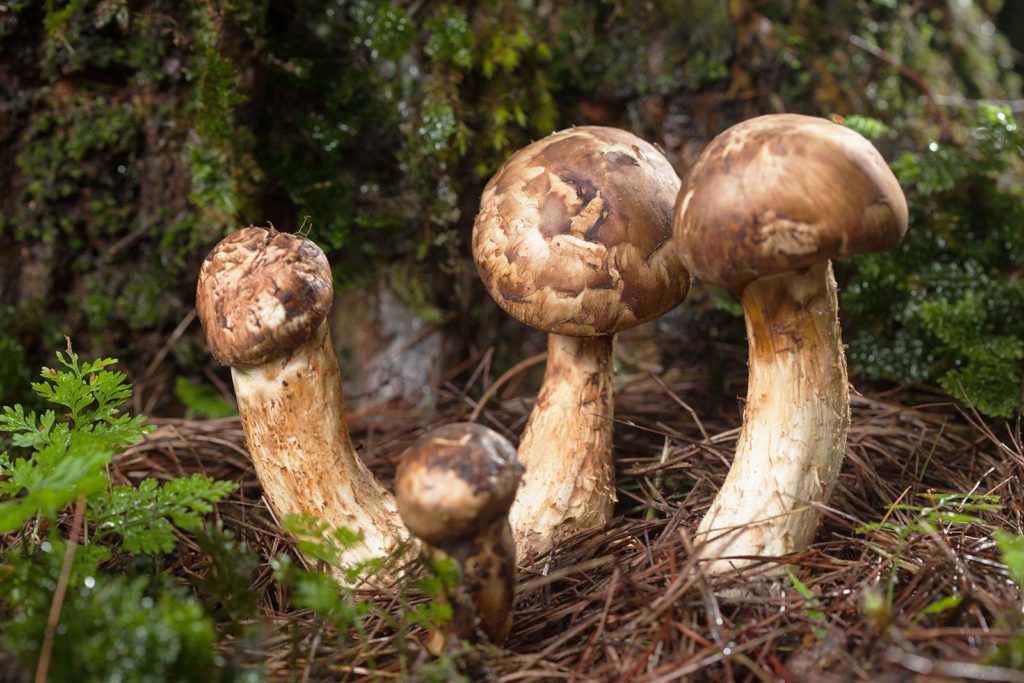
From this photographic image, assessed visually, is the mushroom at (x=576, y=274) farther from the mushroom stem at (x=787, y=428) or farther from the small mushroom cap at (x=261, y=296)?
the small mushroom cap at (x=261, y=296)

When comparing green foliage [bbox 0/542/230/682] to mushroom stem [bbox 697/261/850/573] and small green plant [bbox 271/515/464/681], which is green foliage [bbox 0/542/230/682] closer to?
small green plant [bbox 271/515/464/681]

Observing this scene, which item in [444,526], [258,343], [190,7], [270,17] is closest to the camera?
[444,526]

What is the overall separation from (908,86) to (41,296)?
4257mm

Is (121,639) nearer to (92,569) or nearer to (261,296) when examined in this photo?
(92,569)

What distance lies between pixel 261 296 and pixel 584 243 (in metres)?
0.93

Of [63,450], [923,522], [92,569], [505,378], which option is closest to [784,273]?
[923,522]

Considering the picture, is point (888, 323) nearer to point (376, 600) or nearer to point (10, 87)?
point (376, 600)

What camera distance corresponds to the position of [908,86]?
3.99 metres

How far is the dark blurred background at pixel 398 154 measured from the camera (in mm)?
3064

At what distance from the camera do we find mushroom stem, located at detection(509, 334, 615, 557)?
255cm

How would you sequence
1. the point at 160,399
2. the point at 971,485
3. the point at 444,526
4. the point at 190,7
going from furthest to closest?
the point at 160,399 < the point at 190,7 < the point at 971,485 < the point at 444,526

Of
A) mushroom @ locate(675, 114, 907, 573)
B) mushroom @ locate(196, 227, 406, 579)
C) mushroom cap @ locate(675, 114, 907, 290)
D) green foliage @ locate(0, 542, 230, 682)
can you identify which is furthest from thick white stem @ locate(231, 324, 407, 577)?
mushroom cap @ locate(675, 114, 907, 290)

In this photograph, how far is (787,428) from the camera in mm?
2221

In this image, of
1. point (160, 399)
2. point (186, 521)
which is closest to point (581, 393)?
point (186, 521)
